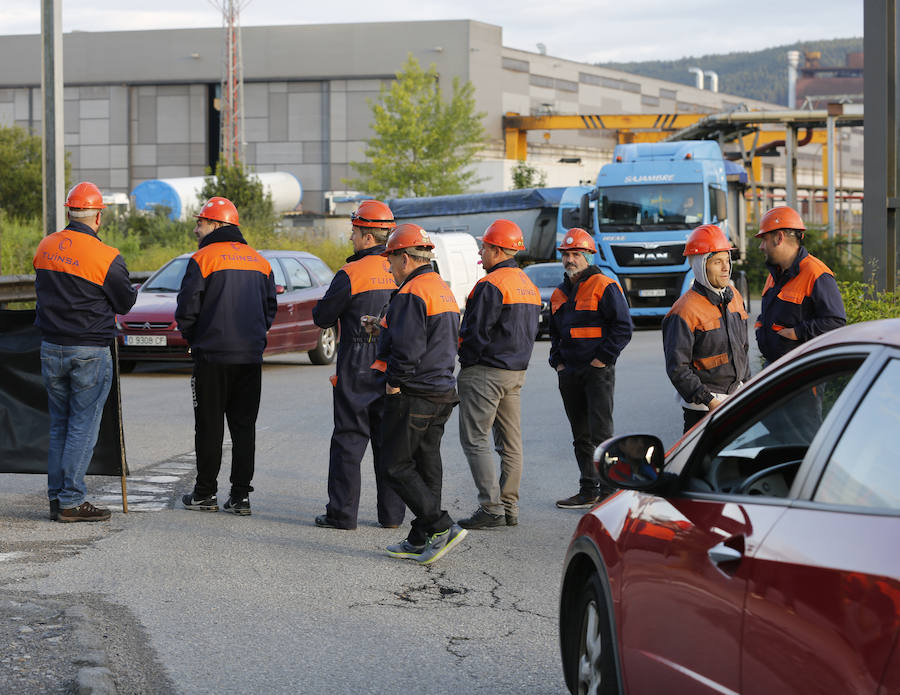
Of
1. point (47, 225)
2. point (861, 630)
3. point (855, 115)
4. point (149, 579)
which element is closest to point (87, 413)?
point (149, 579)

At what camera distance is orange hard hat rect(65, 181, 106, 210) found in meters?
8.05

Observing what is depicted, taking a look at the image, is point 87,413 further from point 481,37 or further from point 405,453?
point 481,37

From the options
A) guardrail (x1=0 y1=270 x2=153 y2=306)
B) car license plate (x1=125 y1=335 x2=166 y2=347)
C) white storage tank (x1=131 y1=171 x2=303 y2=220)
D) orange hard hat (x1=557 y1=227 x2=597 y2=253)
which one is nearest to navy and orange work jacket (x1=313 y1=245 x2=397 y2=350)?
orange hard hat (x1=557 y1=227 x2=597 y2=253)

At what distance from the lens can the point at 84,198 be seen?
8.05m

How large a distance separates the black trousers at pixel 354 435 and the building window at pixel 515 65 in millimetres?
71202

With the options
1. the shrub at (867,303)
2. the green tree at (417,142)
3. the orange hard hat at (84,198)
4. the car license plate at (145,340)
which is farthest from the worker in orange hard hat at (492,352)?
the green tree at (417,142)

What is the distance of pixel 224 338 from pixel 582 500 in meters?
2.60

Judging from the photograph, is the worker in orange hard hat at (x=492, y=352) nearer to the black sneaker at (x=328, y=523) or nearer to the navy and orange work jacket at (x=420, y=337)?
the black sneaker at (x=328, y=523)

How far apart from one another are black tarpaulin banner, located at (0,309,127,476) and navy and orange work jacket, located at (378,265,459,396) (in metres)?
2.16

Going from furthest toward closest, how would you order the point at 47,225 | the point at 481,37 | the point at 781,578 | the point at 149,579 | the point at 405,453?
the point at 481,37 < the point at 47,225 < the point at 405,453 < the point at 149,579 < the point at 781,578

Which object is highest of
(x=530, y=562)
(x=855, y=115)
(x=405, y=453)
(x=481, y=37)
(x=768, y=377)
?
(x=481, y=37)

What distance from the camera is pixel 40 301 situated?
803 centimetres

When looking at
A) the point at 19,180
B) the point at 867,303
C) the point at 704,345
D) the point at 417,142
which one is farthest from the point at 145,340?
the point at 417,142

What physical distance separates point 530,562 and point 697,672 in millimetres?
4080
